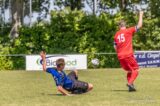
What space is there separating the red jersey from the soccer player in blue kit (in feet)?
4.90

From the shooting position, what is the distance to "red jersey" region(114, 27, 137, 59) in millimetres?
15711

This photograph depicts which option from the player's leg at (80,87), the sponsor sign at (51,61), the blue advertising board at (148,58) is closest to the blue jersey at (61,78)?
the player's leg at (80,87)

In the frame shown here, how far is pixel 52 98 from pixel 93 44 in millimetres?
26413

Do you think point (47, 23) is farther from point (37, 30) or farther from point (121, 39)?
point (121, 39)

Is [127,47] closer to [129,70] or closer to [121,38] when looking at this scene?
[121,38]

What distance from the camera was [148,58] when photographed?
36.7 metres

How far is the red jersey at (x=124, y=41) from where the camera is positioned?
15.7m

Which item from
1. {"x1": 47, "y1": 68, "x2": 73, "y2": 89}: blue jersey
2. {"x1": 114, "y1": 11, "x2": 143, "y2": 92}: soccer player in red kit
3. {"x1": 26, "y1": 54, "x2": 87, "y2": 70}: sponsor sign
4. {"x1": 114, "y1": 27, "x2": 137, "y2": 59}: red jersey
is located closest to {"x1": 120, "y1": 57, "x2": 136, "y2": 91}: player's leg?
{"x1": 114, "y1": 11, "x2": 143, "y2": 92}: soccer player in red kit

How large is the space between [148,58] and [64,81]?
22590 mm

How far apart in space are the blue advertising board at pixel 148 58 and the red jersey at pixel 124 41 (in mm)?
20621

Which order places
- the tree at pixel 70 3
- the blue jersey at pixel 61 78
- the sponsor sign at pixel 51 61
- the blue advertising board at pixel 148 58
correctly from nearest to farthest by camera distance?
the blue jersey at pixel 61 78 < the sponsor sign at pixel 51 61 < the blue advertising board at pixel 148 58 < the tree at pixel 70 3

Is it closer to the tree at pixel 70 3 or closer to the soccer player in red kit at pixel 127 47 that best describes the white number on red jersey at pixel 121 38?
the soccer player in red kit at pixel 127 47

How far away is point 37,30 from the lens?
40.3 metres

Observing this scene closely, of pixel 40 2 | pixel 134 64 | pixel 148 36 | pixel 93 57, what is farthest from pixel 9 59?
pixel 40 2
